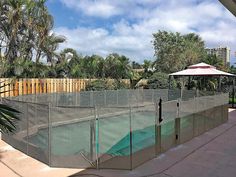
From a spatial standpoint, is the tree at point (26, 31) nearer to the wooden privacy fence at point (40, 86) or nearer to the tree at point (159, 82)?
the wooden privacy fence at point (40, 86)

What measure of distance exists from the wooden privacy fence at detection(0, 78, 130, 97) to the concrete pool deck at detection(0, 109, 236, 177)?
249 inches

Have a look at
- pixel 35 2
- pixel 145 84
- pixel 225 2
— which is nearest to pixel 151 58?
pixel 145 84

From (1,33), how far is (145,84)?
37.6 ft

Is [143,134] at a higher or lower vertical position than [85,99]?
lower

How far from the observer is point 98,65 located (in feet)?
80.2

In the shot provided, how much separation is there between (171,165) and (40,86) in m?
11.5

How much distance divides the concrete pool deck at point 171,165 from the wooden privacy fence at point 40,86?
249 inches

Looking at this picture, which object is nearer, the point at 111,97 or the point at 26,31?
the point at 111,97

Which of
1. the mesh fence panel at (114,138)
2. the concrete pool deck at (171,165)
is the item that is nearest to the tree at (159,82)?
the concrete pool deck at (171,165)

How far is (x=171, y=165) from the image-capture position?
6.73m

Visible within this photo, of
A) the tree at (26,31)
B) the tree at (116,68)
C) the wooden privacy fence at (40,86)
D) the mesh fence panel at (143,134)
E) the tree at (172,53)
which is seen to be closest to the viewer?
the mesh fence panel at (143,134)

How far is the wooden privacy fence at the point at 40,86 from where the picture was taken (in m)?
14.6

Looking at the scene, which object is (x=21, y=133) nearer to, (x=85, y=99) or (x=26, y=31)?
(x=85, y=99)

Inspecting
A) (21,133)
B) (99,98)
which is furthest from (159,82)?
(21,133)
